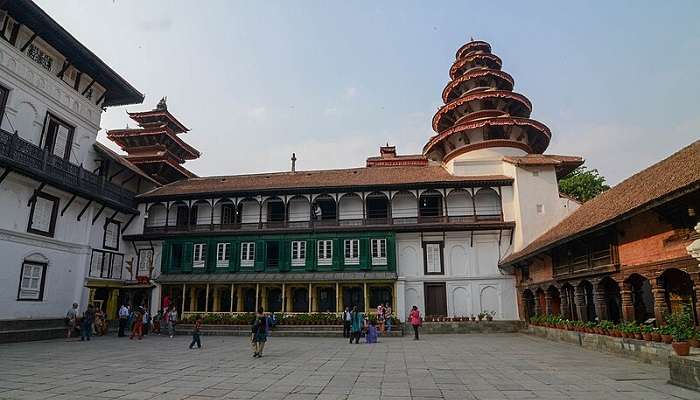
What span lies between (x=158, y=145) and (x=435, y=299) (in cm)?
2548

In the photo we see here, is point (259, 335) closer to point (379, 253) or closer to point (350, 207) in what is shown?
point (379, 253)

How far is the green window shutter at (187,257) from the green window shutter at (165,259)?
1.03 m

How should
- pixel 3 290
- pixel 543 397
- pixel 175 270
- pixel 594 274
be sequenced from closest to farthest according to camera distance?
pixel 543 397, pixel 594 274, pixel 3 290, pixel 175 270

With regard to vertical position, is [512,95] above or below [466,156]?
above

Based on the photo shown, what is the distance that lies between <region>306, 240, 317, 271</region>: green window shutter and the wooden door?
681cm

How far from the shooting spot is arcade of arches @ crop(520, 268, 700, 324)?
11472mm

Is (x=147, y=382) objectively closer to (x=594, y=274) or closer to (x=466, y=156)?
(x=594, y=274)

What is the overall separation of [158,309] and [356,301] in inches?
481

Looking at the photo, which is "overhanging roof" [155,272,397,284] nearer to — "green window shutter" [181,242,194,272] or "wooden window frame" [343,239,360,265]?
"green window shutter" [181,242,194,272]

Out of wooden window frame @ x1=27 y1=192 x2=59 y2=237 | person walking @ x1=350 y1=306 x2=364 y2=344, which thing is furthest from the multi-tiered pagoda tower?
wooden window frame @ x1=27 y1=192 x2=59 y2=237

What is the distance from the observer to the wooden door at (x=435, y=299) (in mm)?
23469

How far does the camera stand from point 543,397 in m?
7.19

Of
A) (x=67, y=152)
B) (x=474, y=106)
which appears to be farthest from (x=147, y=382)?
(x=474, y=106)

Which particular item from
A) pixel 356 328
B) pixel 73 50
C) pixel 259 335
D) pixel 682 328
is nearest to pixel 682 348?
pixel 682 328
